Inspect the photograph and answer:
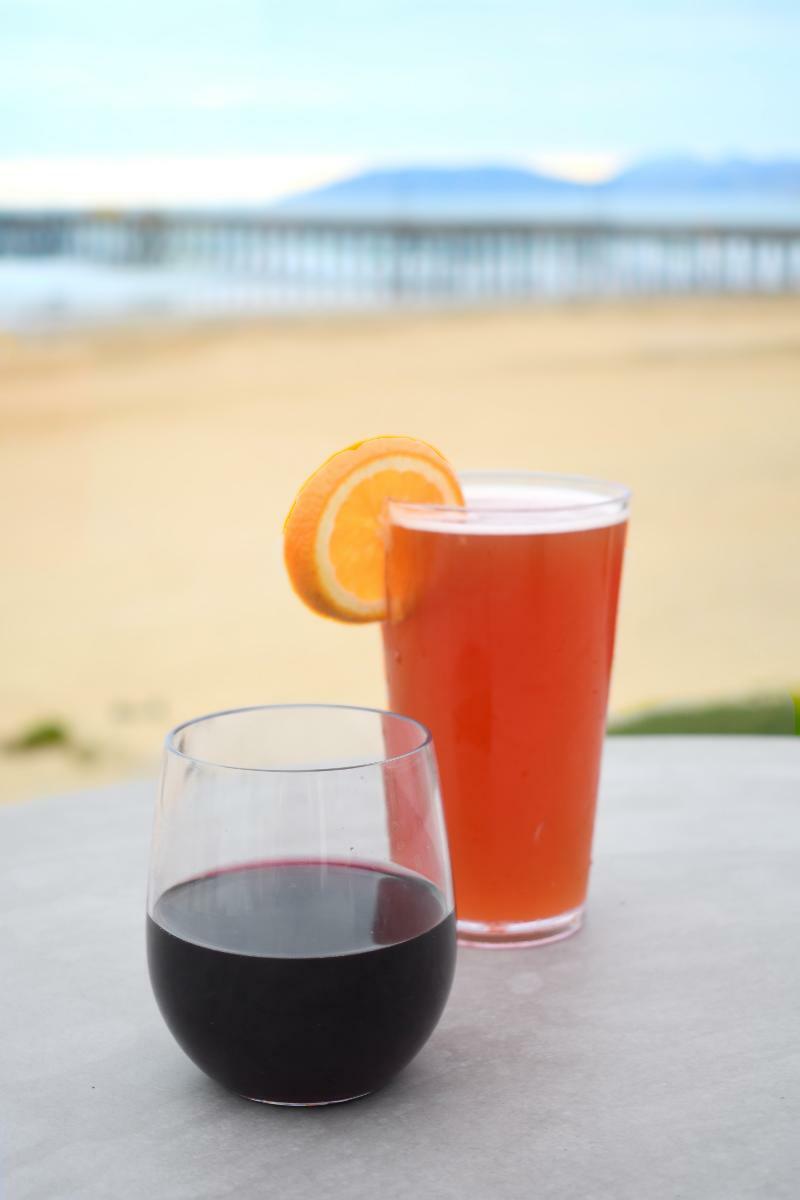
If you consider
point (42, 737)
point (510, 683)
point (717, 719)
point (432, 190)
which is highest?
point (432, 190)

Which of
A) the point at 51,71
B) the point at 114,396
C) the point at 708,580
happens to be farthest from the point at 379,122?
the point at 708,580

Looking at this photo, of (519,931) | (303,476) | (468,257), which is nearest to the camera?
(519,931)

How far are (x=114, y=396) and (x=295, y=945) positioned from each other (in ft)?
34.3

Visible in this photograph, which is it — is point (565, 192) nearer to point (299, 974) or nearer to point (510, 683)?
point (510, 683)

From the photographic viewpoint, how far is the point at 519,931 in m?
0.64

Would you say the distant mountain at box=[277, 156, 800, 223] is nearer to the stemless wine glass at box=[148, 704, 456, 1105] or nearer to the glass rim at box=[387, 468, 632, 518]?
the glass rim at box=[387, 468, 632, 518]

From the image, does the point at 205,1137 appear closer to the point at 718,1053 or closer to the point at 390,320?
the point at 718,1053

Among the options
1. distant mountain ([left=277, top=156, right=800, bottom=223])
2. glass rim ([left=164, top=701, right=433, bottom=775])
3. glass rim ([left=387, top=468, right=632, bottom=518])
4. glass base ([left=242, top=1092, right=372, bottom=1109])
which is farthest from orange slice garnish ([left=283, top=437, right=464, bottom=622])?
distant mountain ([left=277, top=156, right=800, bottom=223])

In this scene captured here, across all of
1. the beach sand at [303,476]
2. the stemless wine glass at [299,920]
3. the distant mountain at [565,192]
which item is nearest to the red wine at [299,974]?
the stemless wine glass at [299,920]

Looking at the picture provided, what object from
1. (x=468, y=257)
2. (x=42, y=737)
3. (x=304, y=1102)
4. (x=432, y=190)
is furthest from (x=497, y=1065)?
(x=468, y=257)

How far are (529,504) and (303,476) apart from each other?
5370 mm

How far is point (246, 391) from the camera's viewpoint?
10.8 metres

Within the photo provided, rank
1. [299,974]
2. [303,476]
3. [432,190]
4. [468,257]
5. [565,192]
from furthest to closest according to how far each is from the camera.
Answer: [468,257] → [565,192] → [432,190] → [303,476] → [299,974]

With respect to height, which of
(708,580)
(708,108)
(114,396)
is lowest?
(708,580)
